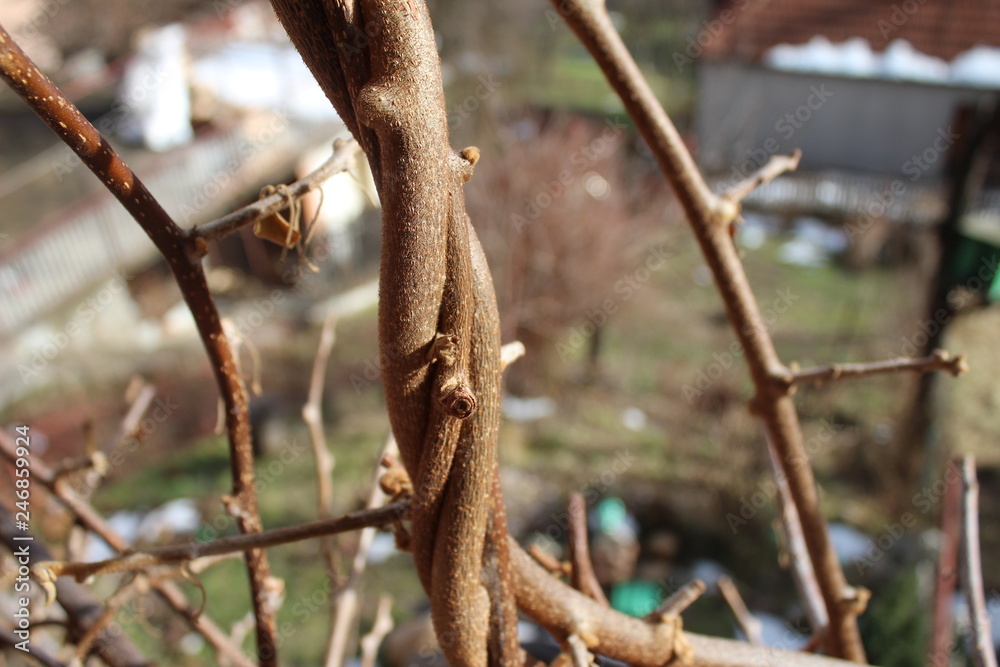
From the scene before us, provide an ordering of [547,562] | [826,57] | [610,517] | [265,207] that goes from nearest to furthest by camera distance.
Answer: [265,207] < [547,562] < [610,517] < [826,57]

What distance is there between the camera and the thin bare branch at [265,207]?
2.43 feet

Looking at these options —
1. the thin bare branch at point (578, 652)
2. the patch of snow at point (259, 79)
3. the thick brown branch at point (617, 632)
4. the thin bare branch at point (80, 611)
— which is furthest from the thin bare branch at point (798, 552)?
the patch of snow at point (259, 79)

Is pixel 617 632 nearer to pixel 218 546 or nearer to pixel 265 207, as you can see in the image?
pixel 218 546

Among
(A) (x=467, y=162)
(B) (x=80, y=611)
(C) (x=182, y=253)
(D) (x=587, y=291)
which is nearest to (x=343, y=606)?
(B) (x=80, y=611)

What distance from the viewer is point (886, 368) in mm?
1184

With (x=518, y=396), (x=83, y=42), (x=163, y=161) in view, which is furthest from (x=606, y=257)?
(x=83, y=42)

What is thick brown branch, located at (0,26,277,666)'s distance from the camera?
2.04 feet

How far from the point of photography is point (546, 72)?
1385cm

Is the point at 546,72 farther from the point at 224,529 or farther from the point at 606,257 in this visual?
the point at 224,529

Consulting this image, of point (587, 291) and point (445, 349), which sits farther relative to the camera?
point (587, 291)

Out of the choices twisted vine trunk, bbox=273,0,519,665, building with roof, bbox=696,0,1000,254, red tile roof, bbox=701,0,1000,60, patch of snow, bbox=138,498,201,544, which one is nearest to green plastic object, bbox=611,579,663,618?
patch of snow, bbox=138,498,201,544

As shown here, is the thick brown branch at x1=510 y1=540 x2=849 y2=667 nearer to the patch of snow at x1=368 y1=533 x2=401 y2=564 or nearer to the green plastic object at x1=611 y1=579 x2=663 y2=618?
the green plastic object at x1=611 y1=579 x2=663 y2=618

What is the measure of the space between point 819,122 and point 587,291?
651cm

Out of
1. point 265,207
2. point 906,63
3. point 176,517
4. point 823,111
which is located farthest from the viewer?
point 823,111
